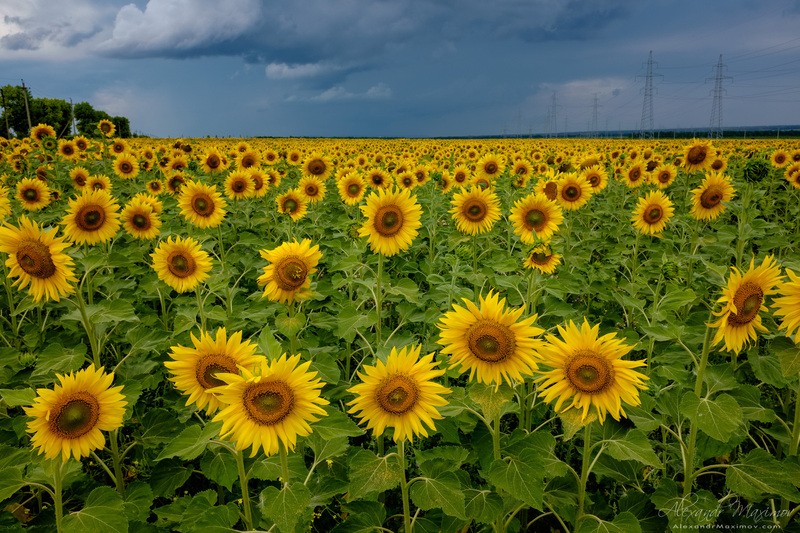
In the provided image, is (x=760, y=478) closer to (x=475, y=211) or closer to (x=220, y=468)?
(x=220, y=468)

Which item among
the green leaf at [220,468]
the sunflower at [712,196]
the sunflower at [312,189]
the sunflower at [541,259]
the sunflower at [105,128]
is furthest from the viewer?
the sunflower at [105,128]

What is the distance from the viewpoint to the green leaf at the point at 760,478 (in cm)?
203

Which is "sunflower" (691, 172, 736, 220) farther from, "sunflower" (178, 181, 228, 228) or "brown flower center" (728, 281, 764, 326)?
"sunflower" (178, 181, 228, 228)

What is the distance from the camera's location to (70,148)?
34.7ft

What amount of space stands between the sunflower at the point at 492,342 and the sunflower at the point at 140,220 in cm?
412

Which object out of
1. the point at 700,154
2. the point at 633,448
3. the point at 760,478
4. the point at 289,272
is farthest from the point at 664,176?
the point at 289,272

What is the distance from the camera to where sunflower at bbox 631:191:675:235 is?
5.29 meters

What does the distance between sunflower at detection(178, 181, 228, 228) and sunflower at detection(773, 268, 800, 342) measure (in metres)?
5.05

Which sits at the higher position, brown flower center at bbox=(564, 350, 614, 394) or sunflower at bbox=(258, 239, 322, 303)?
sunflower at bbox=(258, 239, 322, 303)

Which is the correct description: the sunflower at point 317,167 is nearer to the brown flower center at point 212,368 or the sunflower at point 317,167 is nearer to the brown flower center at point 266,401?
the brown flower center at point 212,368

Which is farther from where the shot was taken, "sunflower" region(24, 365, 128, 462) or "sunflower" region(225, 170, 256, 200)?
"sunflower" region(225, 170, 256, 200)

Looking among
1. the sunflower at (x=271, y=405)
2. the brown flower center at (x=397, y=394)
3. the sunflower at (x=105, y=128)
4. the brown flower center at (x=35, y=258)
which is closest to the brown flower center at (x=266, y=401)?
the sunflower at (x=271, y=405)

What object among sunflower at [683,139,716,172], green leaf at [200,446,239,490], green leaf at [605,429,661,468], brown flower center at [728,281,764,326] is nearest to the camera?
green leaf at [605,429,661,468]

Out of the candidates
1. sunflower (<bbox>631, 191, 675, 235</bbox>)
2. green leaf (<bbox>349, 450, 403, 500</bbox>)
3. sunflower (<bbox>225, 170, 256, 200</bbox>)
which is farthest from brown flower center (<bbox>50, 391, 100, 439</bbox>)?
sunflower (<bbox>631, 191, 675, 235</bbox>)
